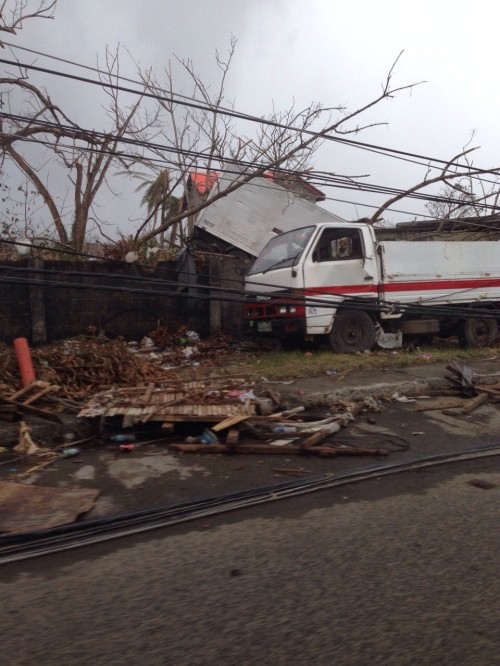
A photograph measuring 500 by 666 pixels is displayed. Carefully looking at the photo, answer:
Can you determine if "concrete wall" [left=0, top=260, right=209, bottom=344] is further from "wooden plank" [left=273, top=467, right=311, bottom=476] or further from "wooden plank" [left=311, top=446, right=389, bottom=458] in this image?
"wooden plank" [left=273, top=467, right=311, bottom=476]

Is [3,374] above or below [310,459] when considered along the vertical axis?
above

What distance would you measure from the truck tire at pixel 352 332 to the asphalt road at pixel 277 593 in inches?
245

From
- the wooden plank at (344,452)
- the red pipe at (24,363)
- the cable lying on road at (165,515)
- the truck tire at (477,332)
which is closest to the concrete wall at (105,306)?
the red pipe at (24,363)

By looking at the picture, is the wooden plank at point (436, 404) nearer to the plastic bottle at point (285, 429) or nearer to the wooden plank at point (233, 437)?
the plastic bottle at point (285, 429)

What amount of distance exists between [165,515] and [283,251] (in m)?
7.10

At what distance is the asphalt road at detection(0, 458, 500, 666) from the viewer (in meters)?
2.57

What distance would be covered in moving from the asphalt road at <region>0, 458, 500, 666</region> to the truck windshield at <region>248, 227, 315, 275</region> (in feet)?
21.2

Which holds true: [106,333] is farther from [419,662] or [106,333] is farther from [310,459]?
[419,662]

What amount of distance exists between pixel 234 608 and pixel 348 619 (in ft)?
1.89

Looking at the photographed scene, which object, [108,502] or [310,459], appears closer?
[108,502]

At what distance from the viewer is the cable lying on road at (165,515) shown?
12.0ft

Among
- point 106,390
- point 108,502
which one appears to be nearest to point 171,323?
point 106,390

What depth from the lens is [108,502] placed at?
14.6 ft

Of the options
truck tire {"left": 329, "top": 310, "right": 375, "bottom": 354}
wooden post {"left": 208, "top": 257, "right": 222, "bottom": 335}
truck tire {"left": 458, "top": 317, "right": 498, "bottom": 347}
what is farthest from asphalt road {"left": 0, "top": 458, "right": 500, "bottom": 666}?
truck tire {"left": 458, "top": 317, "right": 498, "bottom": 347}
